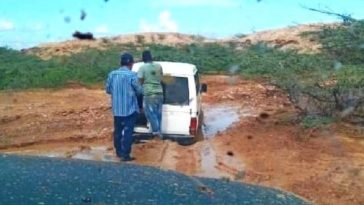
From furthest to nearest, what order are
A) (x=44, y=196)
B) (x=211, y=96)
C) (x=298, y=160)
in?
(x=211, y=96) → (x=298, y=160) → (x=44, y=196)

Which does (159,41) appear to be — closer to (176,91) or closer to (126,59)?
(176,91)

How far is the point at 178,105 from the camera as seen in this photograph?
1348 cm

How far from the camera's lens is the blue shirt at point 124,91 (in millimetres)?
11969

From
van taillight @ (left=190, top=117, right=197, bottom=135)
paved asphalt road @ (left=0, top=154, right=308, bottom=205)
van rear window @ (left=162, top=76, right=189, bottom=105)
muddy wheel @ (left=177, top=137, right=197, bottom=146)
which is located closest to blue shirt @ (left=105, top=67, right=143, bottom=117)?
van rear window @ (left=162, top=76, right=189, bottom=105)

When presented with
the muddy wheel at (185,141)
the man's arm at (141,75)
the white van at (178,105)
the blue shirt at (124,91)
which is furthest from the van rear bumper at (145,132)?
the blue shirt at (124,91)

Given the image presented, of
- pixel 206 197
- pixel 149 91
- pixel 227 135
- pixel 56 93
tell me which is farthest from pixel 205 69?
pixel 206 197

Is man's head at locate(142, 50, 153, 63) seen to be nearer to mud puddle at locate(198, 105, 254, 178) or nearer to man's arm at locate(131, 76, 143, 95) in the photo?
man's arm at locate(131, 76, 143, 95)

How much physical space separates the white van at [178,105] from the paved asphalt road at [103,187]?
5.26 m

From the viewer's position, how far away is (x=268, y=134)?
50.3ft

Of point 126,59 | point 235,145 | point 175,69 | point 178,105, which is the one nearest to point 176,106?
point 178,105

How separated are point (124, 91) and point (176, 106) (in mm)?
1710

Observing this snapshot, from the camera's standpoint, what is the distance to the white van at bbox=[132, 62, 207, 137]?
1338 cm

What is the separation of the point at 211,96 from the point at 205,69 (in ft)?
30.5

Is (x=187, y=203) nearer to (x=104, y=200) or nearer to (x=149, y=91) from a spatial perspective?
(x=104, y=200)
